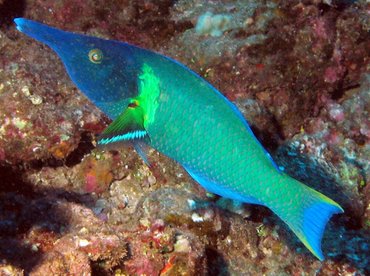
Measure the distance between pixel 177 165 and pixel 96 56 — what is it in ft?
8.50

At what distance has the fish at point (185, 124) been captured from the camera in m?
2.09

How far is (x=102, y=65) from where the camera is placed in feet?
7.45

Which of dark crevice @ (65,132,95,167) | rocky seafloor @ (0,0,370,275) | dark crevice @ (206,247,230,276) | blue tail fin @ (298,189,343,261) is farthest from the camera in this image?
dark crevice @ (65,132,95,167)

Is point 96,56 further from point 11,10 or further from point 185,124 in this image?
point 11,10

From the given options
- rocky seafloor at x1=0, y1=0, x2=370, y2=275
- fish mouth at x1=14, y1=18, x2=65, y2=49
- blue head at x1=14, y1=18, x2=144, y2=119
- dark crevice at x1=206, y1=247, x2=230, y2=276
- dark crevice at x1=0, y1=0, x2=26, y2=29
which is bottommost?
dark crevice at x1=206, y1=247, x2=230, y2=276

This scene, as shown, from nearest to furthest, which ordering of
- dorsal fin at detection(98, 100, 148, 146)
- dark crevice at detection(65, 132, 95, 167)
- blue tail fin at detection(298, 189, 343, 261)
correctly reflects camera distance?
blue tail fin at detection(298, 189, 343, 261) < dorsal fin at detection(98, 100, 148, 146) < dark crevice at detection(65, 132, 95, 167)

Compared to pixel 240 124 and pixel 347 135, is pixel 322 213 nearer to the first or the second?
pixel 240 124

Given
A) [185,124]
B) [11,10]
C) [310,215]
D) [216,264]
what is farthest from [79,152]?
[310,215]

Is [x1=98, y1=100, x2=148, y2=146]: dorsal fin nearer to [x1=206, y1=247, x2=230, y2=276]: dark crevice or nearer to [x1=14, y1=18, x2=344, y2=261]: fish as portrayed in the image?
[x1=14, y1=18, x2=344, y2=261]: fish

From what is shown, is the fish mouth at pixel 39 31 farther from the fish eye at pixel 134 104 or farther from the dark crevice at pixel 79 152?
the dark crevice at pixel 79 152

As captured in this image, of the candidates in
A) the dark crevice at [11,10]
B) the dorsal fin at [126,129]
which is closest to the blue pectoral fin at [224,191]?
the dorsal fin at [126,129]

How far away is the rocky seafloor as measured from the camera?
3.50m

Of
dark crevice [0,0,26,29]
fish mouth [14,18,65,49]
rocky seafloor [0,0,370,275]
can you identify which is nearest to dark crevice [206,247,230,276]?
rocky seafloor [0,0,370,275]

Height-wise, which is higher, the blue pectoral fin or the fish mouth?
the fish mouth
